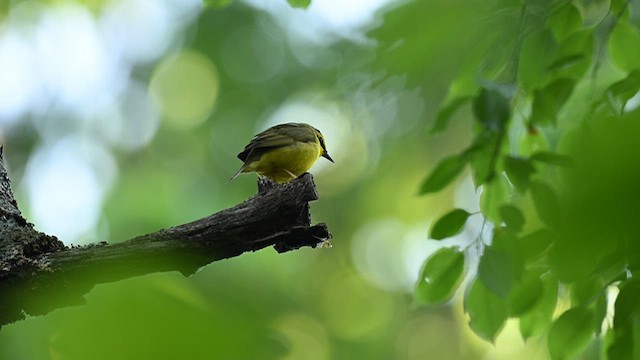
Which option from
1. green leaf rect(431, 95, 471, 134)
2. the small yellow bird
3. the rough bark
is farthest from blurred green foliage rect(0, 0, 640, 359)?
the small yellow bird

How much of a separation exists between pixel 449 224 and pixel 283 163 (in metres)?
2.02

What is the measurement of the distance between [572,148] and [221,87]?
303 inches

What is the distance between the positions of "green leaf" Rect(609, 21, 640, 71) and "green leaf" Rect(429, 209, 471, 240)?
0.64 m

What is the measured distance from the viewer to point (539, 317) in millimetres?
2023

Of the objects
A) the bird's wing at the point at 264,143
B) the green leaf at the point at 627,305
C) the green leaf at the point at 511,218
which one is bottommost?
the green leaf at the point at 627,305

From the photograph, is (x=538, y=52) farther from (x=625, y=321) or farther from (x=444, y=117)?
(x=625, y=321)

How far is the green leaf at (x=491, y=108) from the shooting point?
1.65m

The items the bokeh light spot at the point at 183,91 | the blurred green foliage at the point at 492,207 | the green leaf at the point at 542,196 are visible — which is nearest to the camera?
the blurred green foliage at the point at 492,207

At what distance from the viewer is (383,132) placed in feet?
21.5

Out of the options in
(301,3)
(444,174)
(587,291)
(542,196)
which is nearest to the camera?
(542,196)

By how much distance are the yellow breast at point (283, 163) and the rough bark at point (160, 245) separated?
159 cm

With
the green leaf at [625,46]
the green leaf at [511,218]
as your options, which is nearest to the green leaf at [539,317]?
the green leaf at [511,218]

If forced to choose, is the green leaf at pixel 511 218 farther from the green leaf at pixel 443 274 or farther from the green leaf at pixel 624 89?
the green leaf at pixel 624 89

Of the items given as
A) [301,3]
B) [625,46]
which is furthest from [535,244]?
[301,3]
